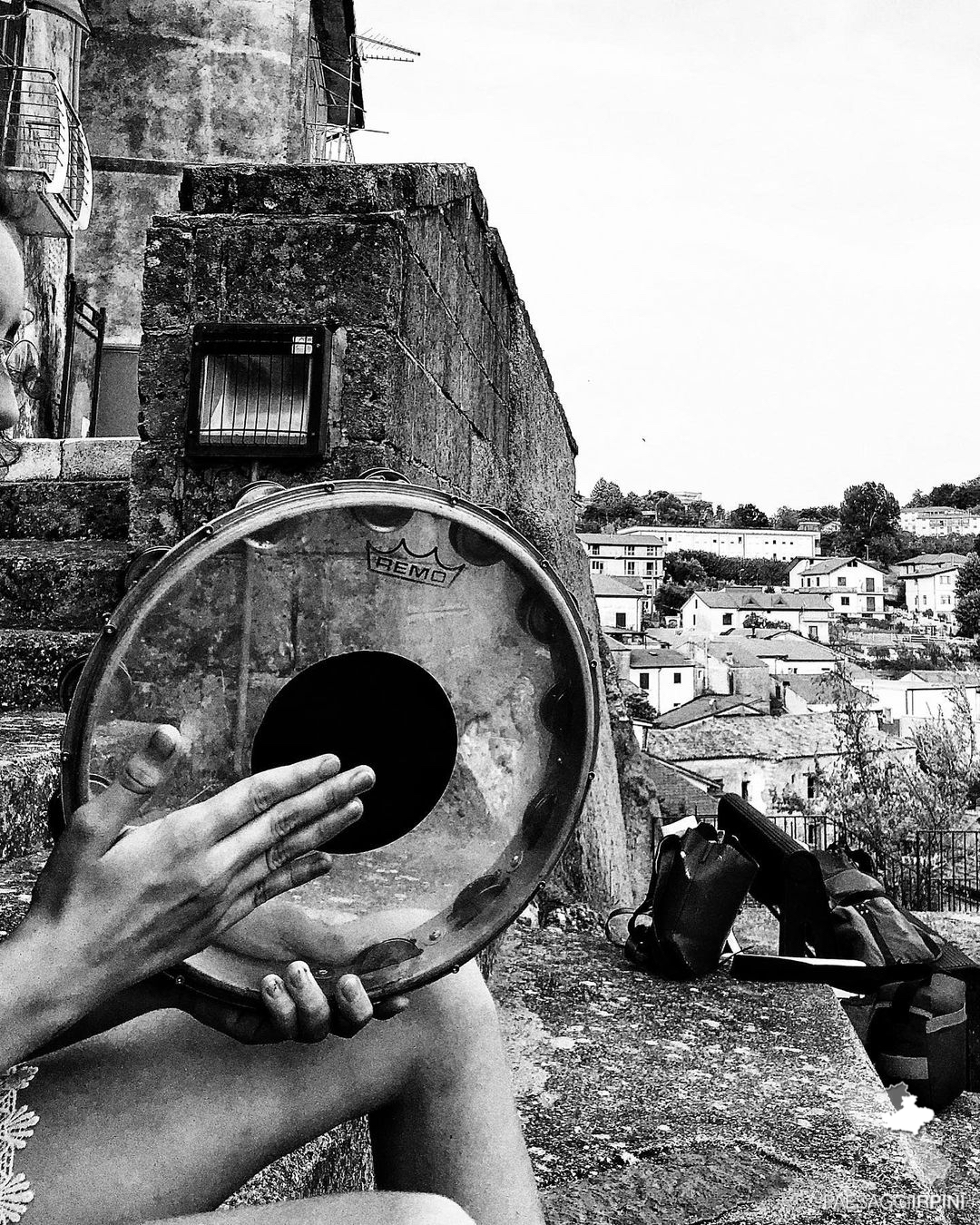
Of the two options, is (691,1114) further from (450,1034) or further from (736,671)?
(736,671)

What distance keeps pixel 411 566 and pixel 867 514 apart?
402 feet

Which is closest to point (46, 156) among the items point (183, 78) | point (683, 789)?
point (183, 78)

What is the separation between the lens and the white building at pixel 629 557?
79188mm

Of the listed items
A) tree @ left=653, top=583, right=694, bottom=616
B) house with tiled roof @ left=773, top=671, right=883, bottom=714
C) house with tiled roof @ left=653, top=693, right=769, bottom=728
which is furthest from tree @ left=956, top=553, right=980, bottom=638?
house with tiled roof @ left=653, top=693, right=769, bottom=728

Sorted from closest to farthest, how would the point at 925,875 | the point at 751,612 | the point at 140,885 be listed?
the point at 140,885 → the point at 925,875 → the point at 751,612

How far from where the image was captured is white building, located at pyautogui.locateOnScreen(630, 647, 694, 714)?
47375 millimetres

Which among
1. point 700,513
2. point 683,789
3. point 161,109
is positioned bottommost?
point 683,789

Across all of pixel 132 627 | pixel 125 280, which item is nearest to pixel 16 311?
pixel 132 627

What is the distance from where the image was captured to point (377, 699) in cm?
126

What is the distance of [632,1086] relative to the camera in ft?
8.01

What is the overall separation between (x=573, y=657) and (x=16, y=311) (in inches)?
29.7

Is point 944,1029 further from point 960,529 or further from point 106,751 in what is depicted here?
point 960,529

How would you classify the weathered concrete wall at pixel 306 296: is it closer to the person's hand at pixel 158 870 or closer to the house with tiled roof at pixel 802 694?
the person's hand at pixel 158 870

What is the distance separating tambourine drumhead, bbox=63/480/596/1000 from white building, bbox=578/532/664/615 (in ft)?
252
